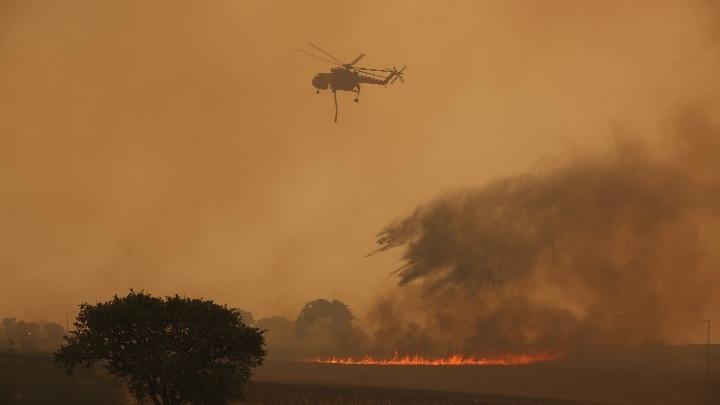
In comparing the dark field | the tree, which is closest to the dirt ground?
the dark field

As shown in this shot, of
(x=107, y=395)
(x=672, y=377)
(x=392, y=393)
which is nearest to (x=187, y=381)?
(x=107, y=395)

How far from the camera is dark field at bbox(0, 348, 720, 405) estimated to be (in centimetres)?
13375

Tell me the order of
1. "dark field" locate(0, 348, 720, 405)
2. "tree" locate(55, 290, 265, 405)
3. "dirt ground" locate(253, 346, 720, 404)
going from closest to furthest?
"tree" locate(55, 290, 265, 405) < "dark field" locate(0, 348, 720, 405) < "dirt ground" locate(253, 346, 720, 404)

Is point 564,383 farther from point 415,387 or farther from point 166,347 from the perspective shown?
point 166,347

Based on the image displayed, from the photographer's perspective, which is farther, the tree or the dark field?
the dark field

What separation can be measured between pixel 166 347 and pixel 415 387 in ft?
265

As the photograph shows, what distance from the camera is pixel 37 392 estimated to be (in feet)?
422

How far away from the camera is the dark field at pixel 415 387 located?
439ft

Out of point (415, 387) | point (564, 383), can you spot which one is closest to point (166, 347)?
point (415, 387)

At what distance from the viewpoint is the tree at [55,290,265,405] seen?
98562 millimetres

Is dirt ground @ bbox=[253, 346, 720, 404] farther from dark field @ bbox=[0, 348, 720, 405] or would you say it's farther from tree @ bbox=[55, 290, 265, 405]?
tree @ bbox=[55, 290, 265, 405]

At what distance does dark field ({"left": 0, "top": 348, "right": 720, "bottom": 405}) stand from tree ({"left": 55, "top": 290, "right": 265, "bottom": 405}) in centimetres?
2696

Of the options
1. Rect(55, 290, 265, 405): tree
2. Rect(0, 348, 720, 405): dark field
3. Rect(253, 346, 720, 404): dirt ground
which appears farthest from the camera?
Rect(253, 346, 720, 404): dirt ground

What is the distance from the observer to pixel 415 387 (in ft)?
565
